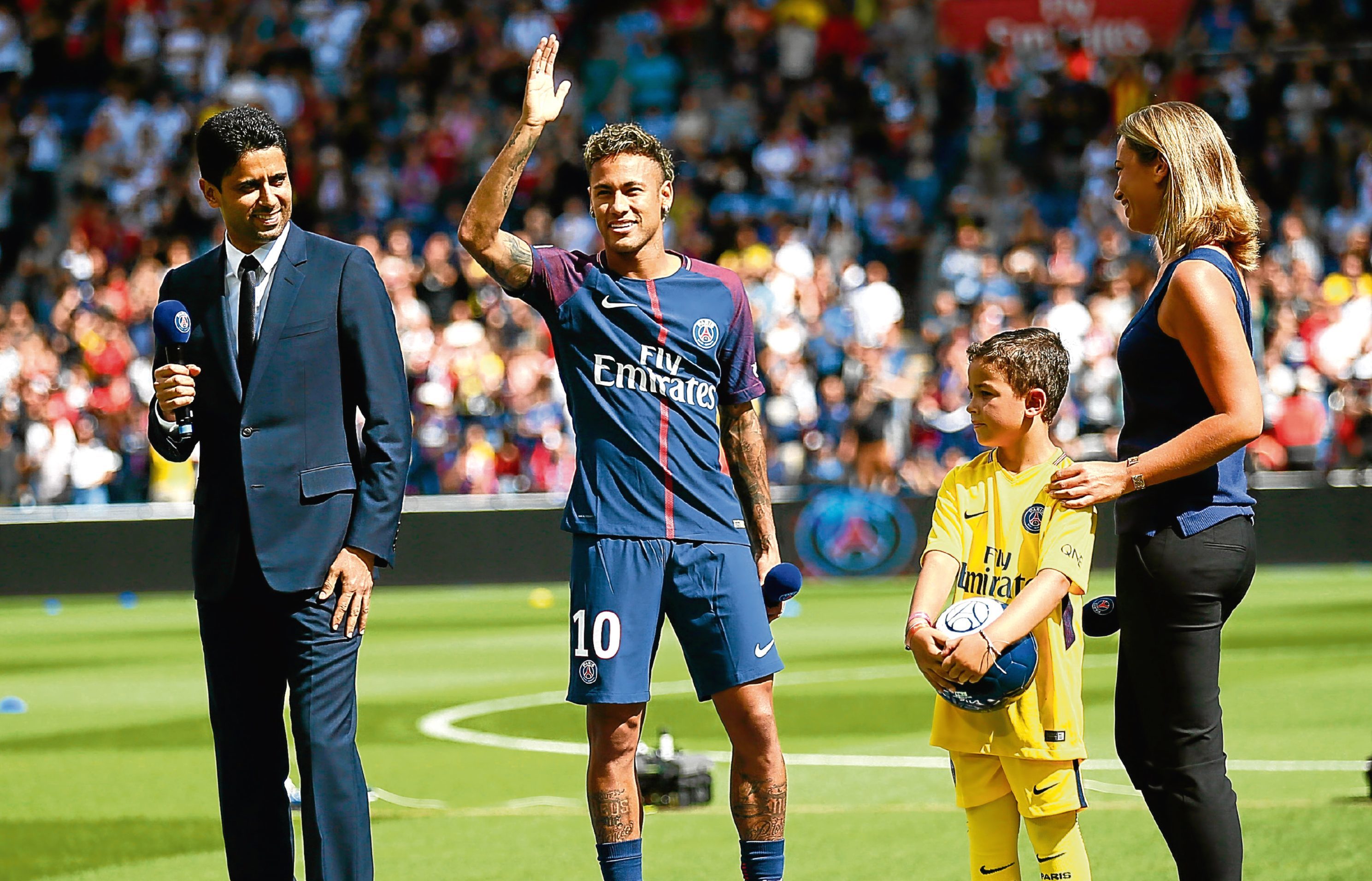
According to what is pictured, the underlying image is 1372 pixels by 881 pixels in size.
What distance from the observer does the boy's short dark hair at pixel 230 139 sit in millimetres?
4688

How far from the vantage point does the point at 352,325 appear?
15.6 ft

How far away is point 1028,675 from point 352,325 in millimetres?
2030

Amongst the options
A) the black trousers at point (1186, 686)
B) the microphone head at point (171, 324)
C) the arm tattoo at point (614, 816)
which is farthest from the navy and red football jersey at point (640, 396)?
the black trousers at point (1186, 686)

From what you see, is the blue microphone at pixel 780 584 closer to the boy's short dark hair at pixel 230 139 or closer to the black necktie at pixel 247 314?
the black necktie at pixel 247 314

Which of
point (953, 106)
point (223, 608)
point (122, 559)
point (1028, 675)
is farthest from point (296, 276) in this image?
point (953, 106)

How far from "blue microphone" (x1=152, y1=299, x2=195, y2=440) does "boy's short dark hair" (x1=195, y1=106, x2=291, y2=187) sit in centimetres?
37

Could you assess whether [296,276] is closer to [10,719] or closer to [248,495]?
[248,495]

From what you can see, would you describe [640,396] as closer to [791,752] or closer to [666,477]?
[666,477]

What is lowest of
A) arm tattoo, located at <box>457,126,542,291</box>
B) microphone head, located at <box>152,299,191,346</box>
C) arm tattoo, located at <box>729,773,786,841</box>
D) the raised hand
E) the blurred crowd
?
arm tattoo, located at <box>729,773,786,841</box>

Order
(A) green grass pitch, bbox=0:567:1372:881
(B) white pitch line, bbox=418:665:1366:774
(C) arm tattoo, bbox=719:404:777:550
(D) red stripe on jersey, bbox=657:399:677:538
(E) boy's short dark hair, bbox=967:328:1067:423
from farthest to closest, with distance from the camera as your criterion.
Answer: (B) white pitch line, bbox=418:665:1366:774 → (A) green grass pitch, bbox=0:567:1372:881 → (C) arm tattoo, bbox=719:404:777:550 → (D) red stripe on jersey, bbox=657:399:677:538 → (E) boy's short dark hair, bbox=967:328:1067:423

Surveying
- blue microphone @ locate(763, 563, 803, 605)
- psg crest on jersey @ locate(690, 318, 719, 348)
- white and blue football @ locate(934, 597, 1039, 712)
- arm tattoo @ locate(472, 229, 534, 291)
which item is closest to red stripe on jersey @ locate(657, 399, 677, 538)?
psg crest on jersey @ locate(690, 318, 719, 348)

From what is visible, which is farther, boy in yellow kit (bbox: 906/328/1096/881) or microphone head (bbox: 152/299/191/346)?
boy in yellow kit (bbox: 906/328/1096/881)

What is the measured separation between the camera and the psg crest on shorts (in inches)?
730

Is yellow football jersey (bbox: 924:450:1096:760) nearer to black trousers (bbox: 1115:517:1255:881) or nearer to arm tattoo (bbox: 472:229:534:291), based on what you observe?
black trousers (bbox: 1115:517:1255:881)
